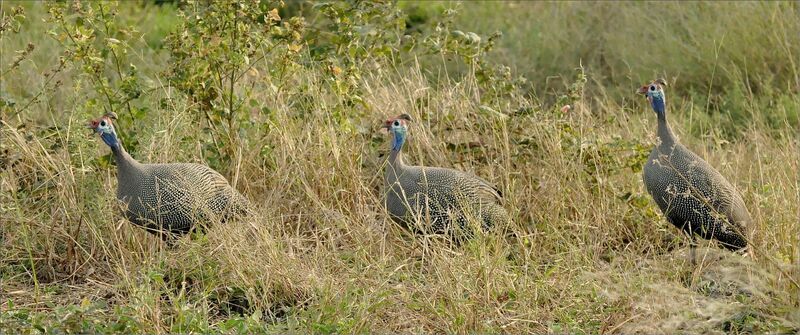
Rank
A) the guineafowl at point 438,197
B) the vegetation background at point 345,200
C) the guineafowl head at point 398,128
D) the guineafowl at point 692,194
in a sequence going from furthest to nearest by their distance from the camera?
1. the guineafowl head at point 398,128
2. the guineafowl at point 438,197
3. the guineafowl at point 692,194
4. the vegetation background at point 345,200

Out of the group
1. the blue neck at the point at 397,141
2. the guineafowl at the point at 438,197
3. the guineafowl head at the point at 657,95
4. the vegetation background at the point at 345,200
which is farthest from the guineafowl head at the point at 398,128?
the guineafowl head at the point at 657,95

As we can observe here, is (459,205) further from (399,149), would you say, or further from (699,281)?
(699,281)

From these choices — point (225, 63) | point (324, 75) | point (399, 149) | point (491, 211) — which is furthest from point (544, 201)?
point (225, 63)

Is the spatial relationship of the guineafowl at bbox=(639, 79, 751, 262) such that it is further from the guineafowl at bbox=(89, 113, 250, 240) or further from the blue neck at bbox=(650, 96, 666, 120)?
the guineafowl at bbox=(89, 113, 250, 240)

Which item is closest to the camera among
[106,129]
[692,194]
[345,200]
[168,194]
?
[692,194]

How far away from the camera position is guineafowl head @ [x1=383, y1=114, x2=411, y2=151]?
19.0 feet

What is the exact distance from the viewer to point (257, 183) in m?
5.92

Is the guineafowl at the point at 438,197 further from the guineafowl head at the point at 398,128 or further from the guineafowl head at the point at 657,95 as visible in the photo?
the guineafowl head at the point at 657,95

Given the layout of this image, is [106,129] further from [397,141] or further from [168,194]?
[397,141]

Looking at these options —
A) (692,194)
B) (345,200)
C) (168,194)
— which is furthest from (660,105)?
(168,194)

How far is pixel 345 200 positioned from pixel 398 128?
0.40m

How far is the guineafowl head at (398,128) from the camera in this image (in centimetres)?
579

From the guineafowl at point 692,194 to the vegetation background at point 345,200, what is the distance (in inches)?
5.2

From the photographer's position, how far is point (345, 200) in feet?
19.0
